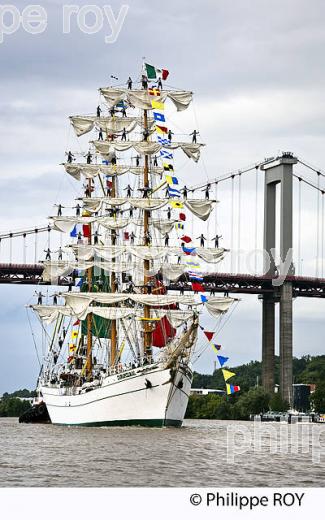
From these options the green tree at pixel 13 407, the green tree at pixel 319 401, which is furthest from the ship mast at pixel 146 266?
the green tree at pixel 13 407

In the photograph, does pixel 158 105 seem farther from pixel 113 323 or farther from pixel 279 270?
pixel 279 270

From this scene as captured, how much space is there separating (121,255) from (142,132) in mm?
6287

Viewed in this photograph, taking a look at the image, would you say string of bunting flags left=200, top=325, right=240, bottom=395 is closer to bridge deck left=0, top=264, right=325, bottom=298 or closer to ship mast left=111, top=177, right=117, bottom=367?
ship mast left=111, top=177, right=117, bottom=367

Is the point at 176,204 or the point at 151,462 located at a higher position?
the point at 176,204

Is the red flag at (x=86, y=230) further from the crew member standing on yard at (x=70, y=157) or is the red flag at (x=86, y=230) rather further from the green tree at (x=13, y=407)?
the green tree at (x=13, y=407)

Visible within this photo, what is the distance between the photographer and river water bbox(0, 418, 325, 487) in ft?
107

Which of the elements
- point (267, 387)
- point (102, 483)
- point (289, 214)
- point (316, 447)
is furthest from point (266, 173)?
point (102, 483)

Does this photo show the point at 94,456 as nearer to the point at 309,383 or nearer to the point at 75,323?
the point at 75,323

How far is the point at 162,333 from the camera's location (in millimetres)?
64500

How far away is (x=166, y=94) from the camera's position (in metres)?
66.5

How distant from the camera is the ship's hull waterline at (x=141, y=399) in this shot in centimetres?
5928

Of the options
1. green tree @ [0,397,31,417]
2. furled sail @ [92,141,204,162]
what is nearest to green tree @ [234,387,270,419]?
green tree @ [0,397,31,417]

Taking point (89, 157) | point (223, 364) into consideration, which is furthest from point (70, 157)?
point (223, 364)

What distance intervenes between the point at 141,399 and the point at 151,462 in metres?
21.9
